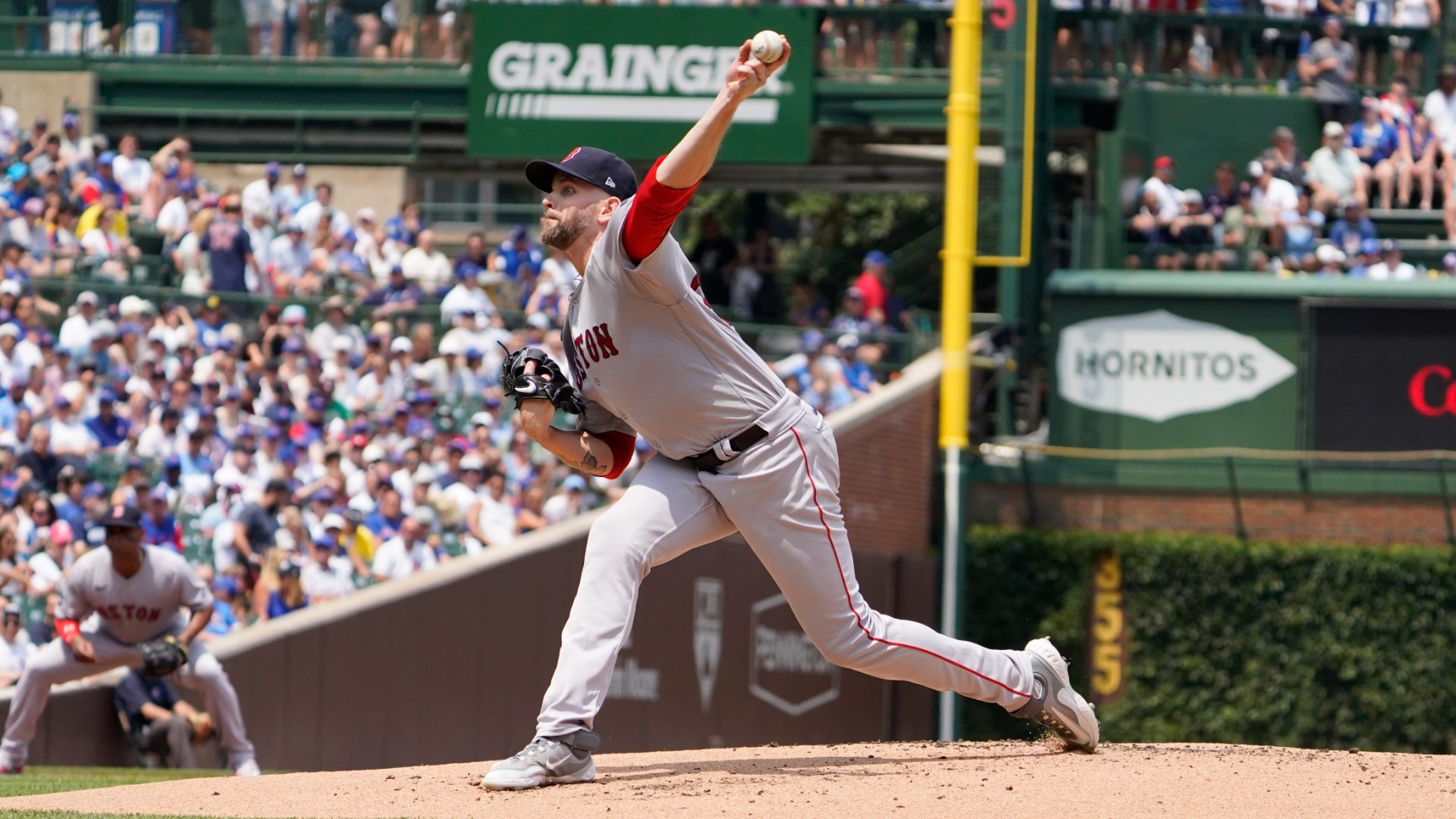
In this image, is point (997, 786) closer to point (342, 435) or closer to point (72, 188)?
point (342, 435)

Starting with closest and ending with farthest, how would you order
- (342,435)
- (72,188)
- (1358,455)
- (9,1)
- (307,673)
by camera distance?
1. (307,673)
2. (342,435)
3. (72,188)
4. (1358,455)
5. (9,1)

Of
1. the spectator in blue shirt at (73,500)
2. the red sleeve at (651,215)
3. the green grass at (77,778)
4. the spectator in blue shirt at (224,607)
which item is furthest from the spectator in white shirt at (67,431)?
the red sleeve at (651,215)

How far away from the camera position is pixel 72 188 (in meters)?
17.4

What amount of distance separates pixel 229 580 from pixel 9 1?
11690 mm

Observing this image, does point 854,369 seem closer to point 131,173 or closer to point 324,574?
point 324,574

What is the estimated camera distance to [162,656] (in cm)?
1005

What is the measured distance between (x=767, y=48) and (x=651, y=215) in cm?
56

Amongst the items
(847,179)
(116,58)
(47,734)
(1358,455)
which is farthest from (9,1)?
(1358,455)

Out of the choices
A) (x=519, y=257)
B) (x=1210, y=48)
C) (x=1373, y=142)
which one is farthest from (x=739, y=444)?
(x=1210, y=48)

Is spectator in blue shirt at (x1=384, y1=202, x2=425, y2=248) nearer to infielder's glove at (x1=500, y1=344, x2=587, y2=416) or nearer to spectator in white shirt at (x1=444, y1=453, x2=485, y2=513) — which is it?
spectator in white shirt at (x1=444, y1=453, x2=485, y2=513)

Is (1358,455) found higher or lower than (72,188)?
lower

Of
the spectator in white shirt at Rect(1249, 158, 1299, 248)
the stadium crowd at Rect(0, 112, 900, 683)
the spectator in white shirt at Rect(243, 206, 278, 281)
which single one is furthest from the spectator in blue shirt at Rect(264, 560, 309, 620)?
the spectator in white shirt at Rect(1249, 158, 1299, 248)

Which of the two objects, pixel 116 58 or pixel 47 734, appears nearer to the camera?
pixel 47 734

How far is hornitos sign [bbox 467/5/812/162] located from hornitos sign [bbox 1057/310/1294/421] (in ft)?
12.9
